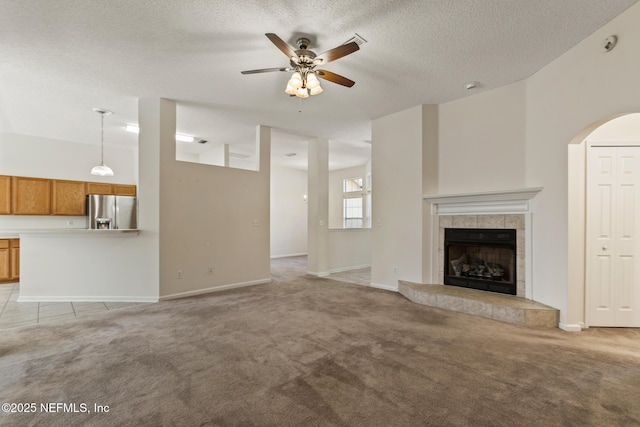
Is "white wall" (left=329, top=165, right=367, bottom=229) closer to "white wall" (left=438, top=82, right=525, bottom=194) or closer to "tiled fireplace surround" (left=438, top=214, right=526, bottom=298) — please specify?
"white wall" (left=438, top=82, right=525, bottom=194)

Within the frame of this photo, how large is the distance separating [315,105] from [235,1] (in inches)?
94.0

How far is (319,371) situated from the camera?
2342 mm

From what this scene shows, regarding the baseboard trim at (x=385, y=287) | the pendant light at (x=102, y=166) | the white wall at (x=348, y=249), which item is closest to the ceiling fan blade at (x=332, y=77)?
the baseboard trim at (x=385, y=287)

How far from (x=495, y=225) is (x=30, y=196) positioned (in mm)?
9104

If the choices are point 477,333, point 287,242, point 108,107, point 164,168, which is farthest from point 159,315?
point 287,242

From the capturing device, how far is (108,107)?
480 centimetres

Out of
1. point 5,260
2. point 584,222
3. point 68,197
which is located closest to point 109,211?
point 68,197

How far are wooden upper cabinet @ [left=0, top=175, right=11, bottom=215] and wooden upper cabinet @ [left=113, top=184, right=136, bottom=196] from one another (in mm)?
1815

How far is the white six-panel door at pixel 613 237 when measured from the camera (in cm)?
330

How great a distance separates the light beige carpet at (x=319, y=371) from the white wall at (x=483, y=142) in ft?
6.60

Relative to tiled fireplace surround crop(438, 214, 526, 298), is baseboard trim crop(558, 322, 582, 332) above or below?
below

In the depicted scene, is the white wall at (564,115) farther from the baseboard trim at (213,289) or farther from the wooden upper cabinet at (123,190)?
the wooden upper cabinet at (123,190)

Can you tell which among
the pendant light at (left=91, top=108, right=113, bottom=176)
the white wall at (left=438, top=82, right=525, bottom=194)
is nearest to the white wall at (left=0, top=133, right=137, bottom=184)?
the pendant light at (left=91, top=108, right=113, bottom=176)

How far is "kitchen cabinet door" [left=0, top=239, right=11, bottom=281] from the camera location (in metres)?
5.81
